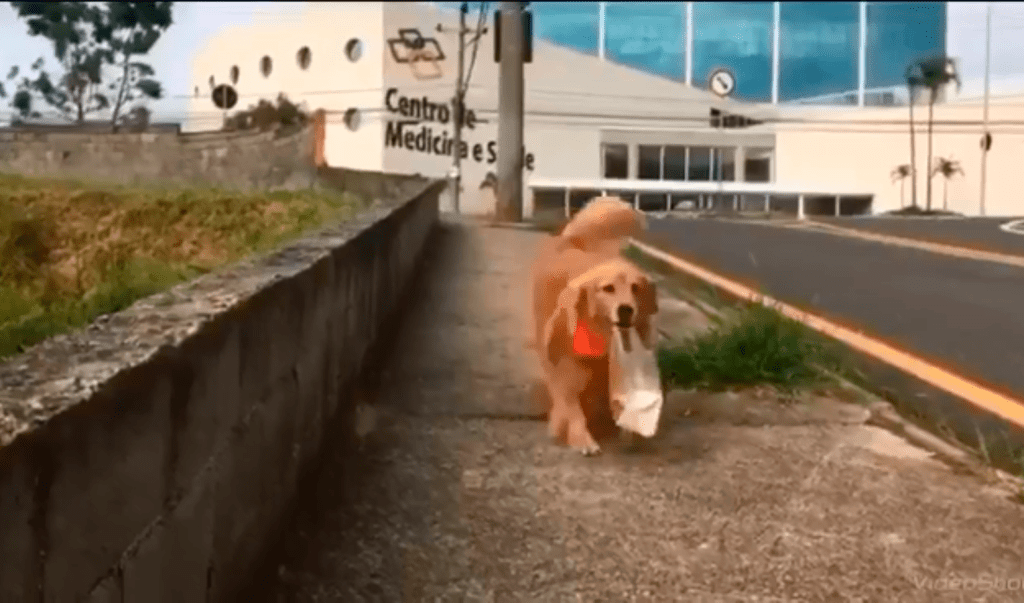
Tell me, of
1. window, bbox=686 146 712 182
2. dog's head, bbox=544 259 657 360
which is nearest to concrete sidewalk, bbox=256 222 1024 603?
dog's head, bbox=544 259 657 360

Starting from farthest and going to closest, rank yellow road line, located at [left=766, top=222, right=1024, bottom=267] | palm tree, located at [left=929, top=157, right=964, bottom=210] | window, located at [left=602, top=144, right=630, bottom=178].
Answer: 1. window, located at [left=602, top=144, right=630, bottom=178]
2. yellow road line, located at [left=766, top=222, right=1024, bottom=267]
3. palm tree, located at [left=929, top=157, right=964, bottom=210]

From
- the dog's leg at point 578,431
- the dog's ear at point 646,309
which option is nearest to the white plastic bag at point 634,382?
the dog's ear at point 646,309

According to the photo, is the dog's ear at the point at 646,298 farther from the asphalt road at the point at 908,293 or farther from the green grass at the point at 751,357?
the green grass at the point at 751,357

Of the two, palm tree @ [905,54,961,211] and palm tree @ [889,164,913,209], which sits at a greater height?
palm tree @ [905,54,961,211]

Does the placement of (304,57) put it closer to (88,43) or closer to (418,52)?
(418,52)

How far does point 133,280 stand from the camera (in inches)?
242

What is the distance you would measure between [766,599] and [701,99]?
63072 mm

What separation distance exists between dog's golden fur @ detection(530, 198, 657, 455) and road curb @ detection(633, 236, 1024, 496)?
4.32ft

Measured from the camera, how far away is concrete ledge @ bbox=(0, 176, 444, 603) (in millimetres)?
2223

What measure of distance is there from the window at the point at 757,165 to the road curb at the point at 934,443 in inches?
1153

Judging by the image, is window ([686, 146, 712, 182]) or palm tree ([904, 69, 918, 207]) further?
window ([686, 146, 712, 182])

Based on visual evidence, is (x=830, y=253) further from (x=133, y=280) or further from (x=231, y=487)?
(x=231, y=487)

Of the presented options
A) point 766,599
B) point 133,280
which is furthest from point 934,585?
point 133,280

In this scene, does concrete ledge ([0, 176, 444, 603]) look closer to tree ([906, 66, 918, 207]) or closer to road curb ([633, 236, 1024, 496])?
tree ([906, 66, 918, 207])
